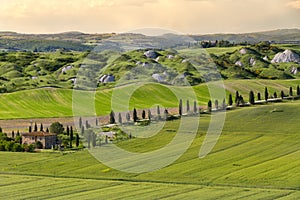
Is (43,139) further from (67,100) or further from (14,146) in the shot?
(67,100)

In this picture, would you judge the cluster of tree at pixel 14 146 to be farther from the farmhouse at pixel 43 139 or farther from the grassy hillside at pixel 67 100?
the grassy hillside at pixel 67 100

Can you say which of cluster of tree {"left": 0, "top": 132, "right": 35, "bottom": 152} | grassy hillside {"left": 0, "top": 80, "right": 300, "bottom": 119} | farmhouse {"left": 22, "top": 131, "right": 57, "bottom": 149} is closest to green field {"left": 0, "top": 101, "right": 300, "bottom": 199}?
cluster of tree {"left": 0, "top": 132, "right": 35, "bottom": 152}

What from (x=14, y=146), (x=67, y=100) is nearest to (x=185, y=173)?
(x=14, y=146)

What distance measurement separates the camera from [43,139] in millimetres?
109875

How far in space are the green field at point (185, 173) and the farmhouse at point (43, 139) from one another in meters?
11.9

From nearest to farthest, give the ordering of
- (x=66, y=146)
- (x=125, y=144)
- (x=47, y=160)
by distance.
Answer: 1. (x=47, y=160)
2. (x=125, y=144)
3. (x=66, y=146)

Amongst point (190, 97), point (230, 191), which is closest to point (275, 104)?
point (190, 97)

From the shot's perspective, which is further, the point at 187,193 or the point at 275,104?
the point at 275,104

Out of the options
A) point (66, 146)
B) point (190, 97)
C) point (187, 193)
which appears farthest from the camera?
point (190, 97)

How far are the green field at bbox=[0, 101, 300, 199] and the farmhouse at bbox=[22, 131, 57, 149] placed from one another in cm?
1190

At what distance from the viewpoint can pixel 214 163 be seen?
263ft

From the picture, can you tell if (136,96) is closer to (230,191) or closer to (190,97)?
(190,97)

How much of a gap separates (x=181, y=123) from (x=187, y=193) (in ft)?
160

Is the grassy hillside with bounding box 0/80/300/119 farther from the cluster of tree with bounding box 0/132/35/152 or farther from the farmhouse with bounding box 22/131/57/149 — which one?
the cluster of tree with bounding box 0/132/35/152
